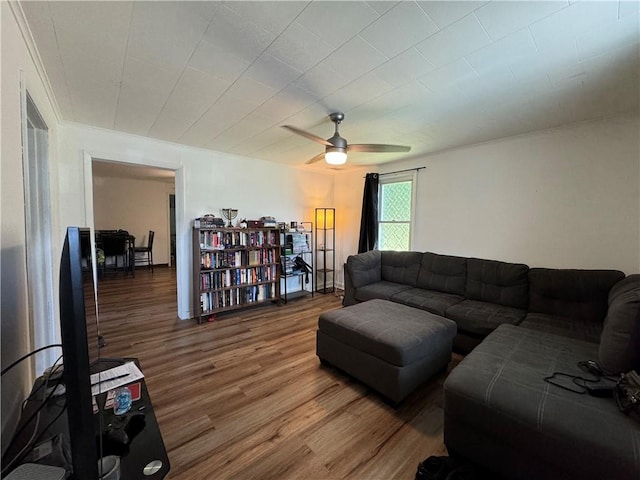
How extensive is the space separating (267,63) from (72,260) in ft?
5.23

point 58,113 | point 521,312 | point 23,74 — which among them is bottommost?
point 521,312

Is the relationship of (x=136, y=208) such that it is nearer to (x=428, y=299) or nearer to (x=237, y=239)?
(x=237, y=239)

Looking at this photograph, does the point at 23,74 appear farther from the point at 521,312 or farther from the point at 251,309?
the point at 521,312

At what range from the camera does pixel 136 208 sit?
6945 millimetres

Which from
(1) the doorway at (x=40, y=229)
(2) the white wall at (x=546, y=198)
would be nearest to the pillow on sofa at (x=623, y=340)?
(2) the white wall at (x=546, y=198)

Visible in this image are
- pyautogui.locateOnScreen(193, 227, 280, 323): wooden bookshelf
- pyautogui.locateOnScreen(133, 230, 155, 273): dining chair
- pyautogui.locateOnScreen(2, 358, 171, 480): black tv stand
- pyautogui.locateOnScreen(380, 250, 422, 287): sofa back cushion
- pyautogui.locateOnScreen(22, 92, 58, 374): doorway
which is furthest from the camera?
pyautogui.locateOnScreen(133, 230, 155, 273): dining chair

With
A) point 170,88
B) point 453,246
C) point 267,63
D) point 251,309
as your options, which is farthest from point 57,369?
point 453,246

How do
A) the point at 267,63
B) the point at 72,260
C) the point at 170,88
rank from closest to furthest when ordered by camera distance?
the point at 72,260 → the point at 267,63 → the point at 170,88

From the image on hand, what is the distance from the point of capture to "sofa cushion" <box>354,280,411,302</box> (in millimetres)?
3312

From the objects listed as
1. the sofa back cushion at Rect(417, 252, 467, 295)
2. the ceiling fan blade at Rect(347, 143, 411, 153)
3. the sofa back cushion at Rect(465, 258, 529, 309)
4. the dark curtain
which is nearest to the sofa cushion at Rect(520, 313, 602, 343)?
the sofa back cushion at Rect(465, 258, 529, 309)

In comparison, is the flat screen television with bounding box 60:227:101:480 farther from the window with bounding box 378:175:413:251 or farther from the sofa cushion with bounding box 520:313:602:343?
the window with bounding box 378:175:413:251

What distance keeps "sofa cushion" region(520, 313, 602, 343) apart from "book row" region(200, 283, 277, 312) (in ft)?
10.6

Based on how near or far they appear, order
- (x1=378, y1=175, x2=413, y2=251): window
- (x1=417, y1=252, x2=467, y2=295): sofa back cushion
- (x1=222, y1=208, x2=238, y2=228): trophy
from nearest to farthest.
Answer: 1. (x1=417, y1=252, x2=467, y2=295): sofa back cushion
2. (x1=222, y1=208, x2=238, y2=228): trophy
3. (x1=378, y1=175, x2=413, y2=251): window

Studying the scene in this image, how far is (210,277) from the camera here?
3.62m
